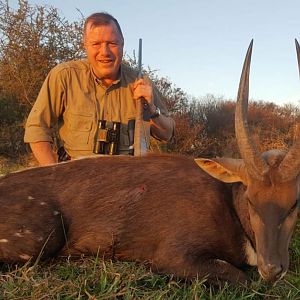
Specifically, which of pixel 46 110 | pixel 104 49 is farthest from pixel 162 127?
pixel 46 110

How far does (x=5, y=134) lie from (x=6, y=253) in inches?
686

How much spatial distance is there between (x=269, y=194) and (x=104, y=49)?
9.68 feet

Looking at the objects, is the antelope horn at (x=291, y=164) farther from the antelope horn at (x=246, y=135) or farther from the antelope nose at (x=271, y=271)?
the antelope nose at (x=271, y=271)

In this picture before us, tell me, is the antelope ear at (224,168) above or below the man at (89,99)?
below

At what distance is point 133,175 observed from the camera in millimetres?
4656

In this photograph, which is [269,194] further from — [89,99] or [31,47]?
[31,47]

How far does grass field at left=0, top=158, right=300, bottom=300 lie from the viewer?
331 cm

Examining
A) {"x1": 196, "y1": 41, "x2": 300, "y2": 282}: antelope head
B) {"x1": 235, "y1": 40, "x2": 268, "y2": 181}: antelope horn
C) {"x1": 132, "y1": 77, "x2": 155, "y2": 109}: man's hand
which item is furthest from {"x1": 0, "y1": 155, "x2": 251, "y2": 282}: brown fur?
{"x1": 132, "y1": 77, "x2": 155, "y2": 109}: man's hand

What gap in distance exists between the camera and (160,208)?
441cm

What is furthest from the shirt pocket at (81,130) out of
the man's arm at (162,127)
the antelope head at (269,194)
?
the antelope head at (269,194)

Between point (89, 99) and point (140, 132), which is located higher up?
point (89, 99)

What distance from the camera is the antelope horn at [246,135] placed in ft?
12.7

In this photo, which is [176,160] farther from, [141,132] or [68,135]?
[68,135]

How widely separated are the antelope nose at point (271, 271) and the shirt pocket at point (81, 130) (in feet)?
9.57
